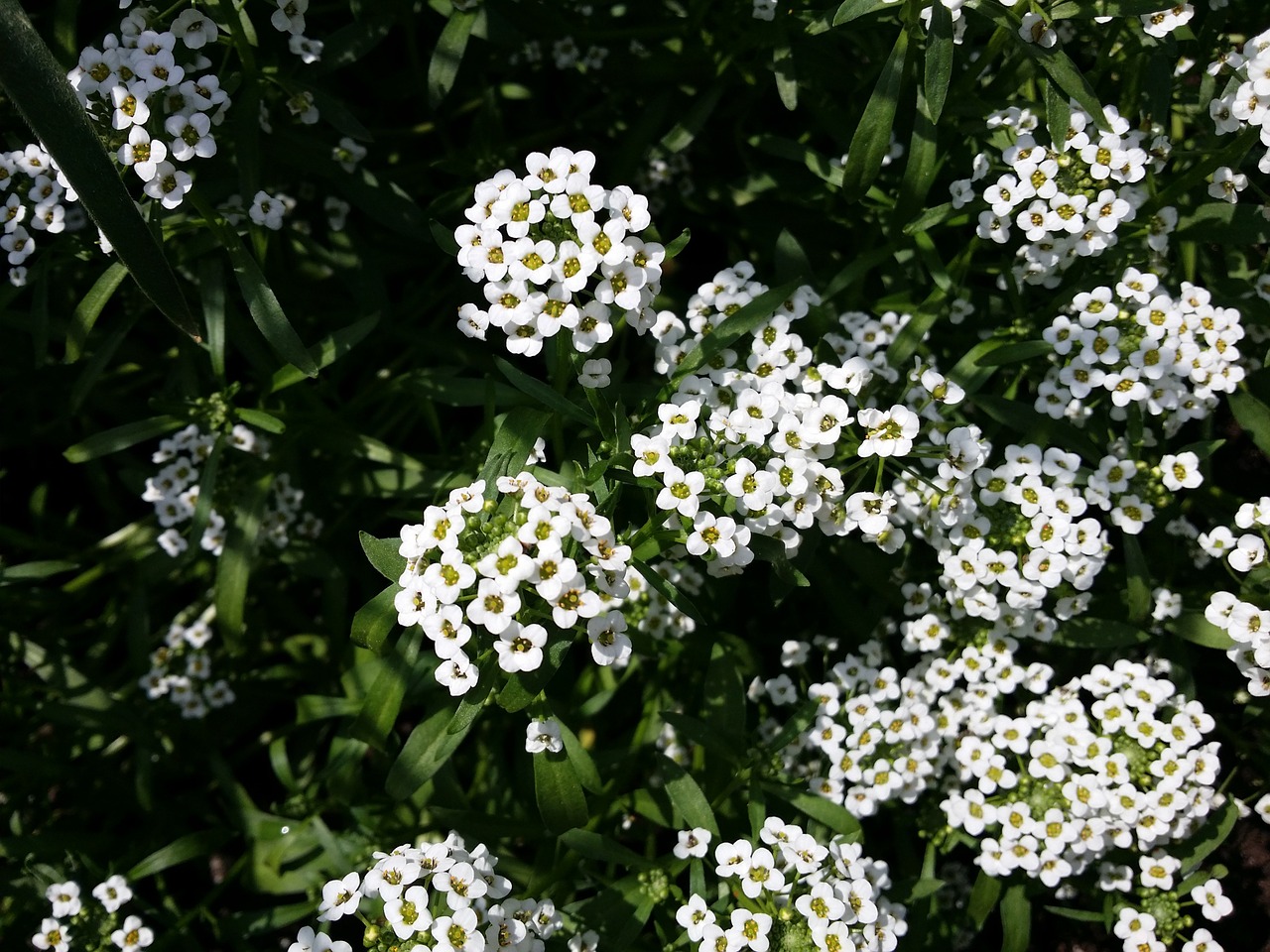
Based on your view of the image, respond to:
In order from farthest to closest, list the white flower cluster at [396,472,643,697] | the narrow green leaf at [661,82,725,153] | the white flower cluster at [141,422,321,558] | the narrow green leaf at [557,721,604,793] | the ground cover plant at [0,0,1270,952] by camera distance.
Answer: the narrow green leaf at [661,82,725,153]
the white flower cluster at [141,422,321,558]
the narrow green leaf at [557,721,604,793]
the ground cover plant at [0,0,1270,952]
the white flower cluster at [396,472,643,697]

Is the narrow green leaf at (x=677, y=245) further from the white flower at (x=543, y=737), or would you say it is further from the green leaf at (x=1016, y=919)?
the green leaf at (x=1016, y=919)

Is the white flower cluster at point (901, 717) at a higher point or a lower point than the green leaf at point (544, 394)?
lower

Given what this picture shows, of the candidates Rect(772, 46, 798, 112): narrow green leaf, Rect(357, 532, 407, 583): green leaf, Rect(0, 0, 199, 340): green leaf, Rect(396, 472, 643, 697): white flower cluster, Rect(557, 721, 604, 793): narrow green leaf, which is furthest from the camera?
Rect(772, 46, 798, 112): narrow green leaf

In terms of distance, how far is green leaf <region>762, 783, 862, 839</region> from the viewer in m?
4.45

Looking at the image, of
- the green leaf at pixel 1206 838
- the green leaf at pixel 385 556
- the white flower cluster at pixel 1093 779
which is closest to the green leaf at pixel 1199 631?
the white flower cluster at pixel 1093 779

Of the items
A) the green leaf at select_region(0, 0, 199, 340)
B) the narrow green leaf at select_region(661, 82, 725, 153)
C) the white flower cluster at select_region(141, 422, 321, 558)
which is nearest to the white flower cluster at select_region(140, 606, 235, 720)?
the white flower cluster at select_region(141, 422, 321, 558)

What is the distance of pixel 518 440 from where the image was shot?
364 centimetres

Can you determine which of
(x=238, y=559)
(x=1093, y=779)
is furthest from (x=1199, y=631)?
(x=238, y=559)

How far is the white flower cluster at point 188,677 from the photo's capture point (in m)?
5.34

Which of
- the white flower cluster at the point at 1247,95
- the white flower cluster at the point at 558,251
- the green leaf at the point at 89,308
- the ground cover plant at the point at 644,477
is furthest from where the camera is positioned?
the green leaf at the point at 89,308

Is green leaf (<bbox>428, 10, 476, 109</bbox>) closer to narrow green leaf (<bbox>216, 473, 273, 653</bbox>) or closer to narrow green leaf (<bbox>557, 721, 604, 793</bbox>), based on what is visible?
narrow green leaf (<bbox>216, 473, 273, 653</bbox>)

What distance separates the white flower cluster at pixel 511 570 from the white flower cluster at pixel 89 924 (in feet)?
7.23

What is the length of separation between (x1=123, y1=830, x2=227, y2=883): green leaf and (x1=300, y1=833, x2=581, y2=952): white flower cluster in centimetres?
130

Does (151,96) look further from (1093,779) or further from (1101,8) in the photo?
(1093,779)
